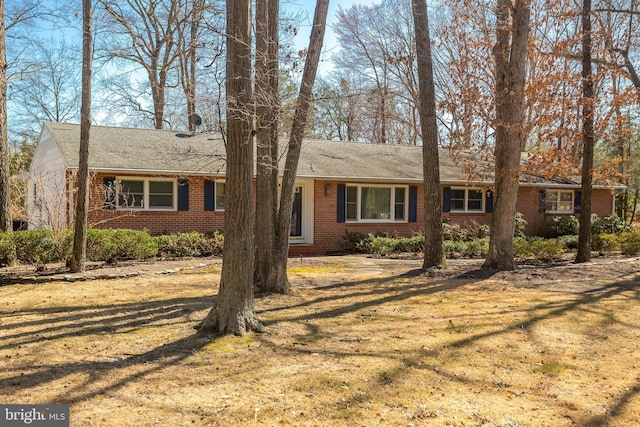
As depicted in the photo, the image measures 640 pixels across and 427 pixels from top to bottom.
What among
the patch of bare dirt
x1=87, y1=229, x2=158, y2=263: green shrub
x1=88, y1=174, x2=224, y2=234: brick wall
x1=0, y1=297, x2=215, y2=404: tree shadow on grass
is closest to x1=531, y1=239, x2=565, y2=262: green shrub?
the patch of bare dirt

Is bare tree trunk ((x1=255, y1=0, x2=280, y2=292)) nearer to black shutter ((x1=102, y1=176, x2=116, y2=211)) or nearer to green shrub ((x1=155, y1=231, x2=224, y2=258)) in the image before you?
green shrub ((x1=155, y1=231, x2=224, y2=258))

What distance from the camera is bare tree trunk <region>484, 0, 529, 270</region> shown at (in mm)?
10688

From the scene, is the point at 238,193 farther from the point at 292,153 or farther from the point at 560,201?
the point at 560,201

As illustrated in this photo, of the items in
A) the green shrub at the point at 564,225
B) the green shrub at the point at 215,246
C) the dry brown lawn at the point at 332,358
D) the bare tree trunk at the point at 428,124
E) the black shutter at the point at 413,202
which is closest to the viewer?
the dry brown lawn at the point at 332,358

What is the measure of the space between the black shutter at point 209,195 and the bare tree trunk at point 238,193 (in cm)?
960

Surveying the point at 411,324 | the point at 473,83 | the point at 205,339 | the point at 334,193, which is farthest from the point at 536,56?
the point at 205,339

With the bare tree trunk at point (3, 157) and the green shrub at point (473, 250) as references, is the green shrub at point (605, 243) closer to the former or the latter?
the green shrub at point (473, 250)

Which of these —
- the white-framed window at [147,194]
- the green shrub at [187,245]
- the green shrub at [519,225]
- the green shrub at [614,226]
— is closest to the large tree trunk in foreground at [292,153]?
the green shrub at [187,245]

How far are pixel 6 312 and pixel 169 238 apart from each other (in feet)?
21.5

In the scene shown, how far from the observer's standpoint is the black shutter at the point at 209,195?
15.1m

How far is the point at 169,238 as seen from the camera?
1335cm

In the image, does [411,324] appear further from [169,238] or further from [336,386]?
[169,238]

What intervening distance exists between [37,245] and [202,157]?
216 inches

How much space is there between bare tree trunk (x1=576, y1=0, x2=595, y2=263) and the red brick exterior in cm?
513
